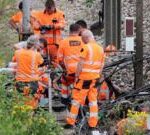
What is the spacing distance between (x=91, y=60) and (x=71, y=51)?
103 centimetres

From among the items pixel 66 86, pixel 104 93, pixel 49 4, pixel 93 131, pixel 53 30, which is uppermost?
pixel 49 4

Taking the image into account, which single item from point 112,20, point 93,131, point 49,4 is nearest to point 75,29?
point 93,131

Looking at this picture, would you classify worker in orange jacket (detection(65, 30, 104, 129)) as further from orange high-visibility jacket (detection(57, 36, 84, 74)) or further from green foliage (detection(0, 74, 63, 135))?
green foliage (detection(0, 74, 63, 135))

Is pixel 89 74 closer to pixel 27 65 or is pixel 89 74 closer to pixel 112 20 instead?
pixel 27 65

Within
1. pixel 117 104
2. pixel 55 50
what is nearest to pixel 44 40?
pixel 55 50

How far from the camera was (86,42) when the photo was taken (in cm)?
1180

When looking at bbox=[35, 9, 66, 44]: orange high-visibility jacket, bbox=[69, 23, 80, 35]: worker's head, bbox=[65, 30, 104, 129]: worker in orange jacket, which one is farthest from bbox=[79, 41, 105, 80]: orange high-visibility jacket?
bbox=[35, 9, 66, 44]: orange high-visibility jacket

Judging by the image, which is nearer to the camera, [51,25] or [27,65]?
[27,65]

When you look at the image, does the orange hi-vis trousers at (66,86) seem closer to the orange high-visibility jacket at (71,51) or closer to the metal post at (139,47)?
the orange high-visibility jacket at (71,51)

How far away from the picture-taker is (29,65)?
12.7 meters

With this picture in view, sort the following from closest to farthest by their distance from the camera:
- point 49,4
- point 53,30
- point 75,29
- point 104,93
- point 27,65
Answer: point 75,29 → point 27,65 → point 104,93 → point 49,4 → point 53,30

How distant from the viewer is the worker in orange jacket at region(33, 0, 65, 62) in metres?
15.0

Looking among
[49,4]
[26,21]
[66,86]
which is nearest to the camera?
[66,86]

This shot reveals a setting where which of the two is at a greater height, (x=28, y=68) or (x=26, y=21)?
(x=26, y=21)
